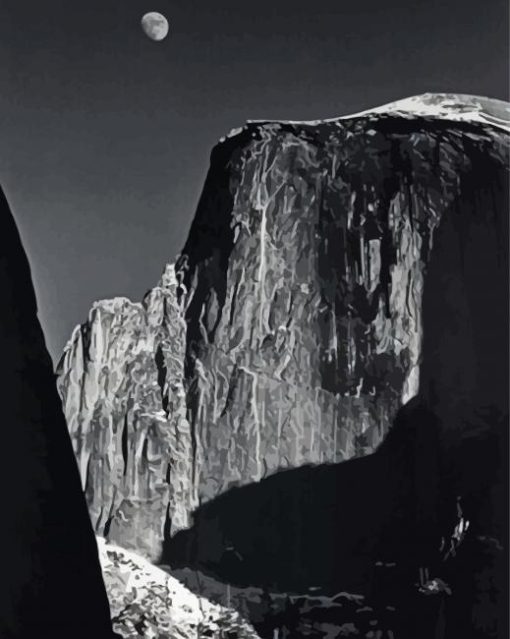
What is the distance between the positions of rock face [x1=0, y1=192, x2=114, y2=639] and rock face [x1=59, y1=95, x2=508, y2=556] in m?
0.06

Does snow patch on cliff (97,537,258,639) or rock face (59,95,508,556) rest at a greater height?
rock face (59,95,508,556)

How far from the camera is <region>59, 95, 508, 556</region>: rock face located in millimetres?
2482

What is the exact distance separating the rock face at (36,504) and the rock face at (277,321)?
57 mm

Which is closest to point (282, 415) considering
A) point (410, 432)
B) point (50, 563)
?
point (410, 432)

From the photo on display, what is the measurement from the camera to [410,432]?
2535 mm

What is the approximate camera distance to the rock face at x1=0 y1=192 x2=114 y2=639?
94.4 inches

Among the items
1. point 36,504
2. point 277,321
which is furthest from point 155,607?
point 277,321

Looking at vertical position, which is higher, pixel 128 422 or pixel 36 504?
pixel 128 422

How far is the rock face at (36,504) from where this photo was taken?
2.40 m

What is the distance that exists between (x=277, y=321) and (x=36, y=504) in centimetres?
83

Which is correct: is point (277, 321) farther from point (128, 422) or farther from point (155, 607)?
point (155, 607)

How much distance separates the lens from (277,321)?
101 inches

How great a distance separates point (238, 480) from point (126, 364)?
45 centimetres

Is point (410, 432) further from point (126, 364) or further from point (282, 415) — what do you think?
point (126, 364)
